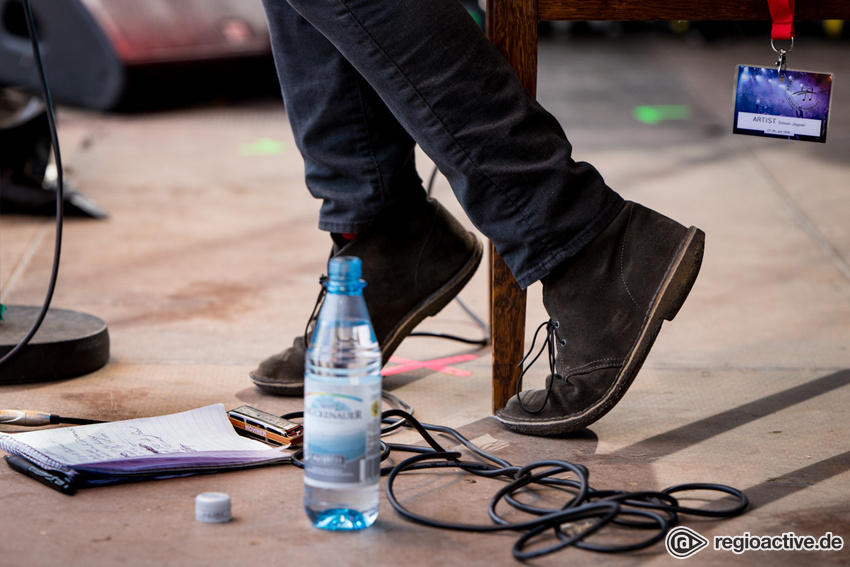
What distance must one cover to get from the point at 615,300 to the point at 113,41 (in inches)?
121

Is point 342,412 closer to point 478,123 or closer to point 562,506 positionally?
point 562,506

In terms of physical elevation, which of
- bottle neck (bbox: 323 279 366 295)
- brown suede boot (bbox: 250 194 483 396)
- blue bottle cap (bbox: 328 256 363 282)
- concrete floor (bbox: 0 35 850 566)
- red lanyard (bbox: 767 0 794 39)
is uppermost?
red lanyard (bbox: 767 0 794 39)

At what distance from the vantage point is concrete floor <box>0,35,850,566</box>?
0.93 meters

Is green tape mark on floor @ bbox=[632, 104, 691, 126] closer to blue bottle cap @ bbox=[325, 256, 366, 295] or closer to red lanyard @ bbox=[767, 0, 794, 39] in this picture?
red lanyard @ bbox=[767, 0, 794, 39]

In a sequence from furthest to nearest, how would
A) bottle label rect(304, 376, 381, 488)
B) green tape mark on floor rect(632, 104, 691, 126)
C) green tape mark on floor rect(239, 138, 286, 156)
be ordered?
green tape mark on floor rect(632, 104, 691, 126), green tape mark on floor rect(239, 138, 286, 156), bottle label rect(304, 376, 381, 488)

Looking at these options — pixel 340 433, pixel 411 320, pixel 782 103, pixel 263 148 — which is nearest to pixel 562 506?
pixel 340 433

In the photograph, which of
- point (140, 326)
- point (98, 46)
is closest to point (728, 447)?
point (140, 326)

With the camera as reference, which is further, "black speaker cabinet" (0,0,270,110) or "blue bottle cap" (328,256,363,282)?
"black speaker cabinet" (0,0,270,110)

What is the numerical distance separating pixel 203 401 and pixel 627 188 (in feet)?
5.57

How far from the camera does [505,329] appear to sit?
126cm

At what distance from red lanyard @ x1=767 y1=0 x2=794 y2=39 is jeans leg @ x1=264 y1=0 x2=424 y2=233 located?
19.6 inches

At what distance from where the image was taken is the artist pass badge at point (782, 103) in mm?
1169

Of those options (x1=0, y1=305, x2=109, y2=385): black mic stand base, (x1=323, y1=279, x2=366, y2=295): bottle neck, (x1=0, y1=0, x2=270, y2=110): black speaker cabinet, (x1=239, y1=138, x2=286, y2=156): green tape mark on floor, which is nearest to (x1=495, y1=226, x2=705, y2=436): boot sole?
(x1=323, y1=279, x2=366, y2=295): bottle neck

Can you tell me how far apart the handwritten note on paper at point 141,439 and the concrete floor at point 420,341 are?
4cm
